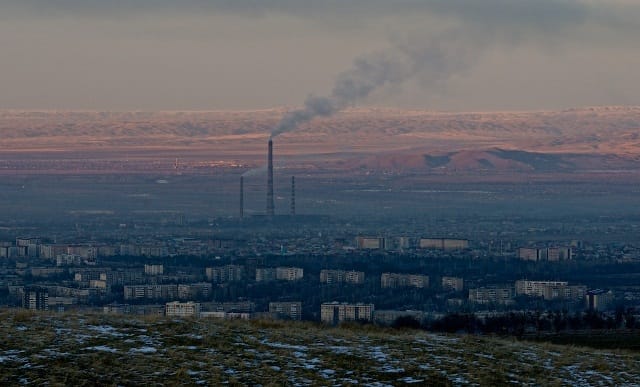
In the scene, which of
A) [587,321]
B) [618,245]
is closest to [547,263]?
[618,245]

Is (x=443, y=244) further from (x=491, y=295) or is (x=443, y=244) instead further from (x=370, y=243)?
(x=491, y=295)

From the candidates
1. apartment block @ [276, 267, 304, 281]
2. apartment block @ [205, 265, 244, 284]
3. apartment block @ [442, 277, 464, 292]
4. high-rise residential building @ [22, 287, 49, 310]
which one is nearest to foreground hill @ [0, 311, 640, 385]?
high-rise residential building @ [22, 287, 49, 310]

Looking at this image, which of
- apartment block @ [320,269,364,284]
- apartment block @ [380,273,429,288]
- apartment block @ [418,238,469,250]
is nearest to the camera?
apartment block @ [380,273,429,288]

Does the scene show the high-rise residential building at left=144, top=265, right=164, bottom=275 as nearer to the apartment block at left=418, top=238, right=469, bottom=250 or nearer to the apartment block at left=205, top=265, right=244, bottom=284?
the apartment block at left=205, top=265, right=244, bottom=284

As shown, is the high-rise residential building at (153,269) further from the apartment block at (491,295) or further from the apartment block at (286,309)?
the apartment block at (286,309)

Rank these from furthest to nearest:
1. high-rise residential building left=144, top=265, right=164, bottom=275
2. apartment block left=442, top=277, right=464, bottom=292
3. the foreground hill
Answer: high-rise residential building left=144, top=265, right=164, bottom=275, apartment block left=442, top=277, right=464, bottom=292, the foreground hill

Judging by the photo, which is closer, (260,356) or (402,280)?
(260,356)

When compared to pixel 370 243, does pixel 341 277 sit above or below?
above

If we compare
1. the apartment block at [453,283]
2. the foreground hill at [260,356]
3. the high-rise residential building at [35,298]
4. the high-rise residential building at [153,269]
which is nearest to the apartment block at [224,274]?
the high-rise residential building at [153,269]

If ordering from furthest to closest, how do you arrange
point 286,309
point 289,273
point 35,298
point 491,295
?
point 289,273 → point 491,295 → point 286,309 → point 35,298

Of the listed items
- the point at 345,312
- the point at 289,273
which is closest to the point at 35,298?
the point at 345,312

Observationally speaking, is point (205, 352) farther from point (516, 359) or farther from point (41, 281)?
point (41, 281)
